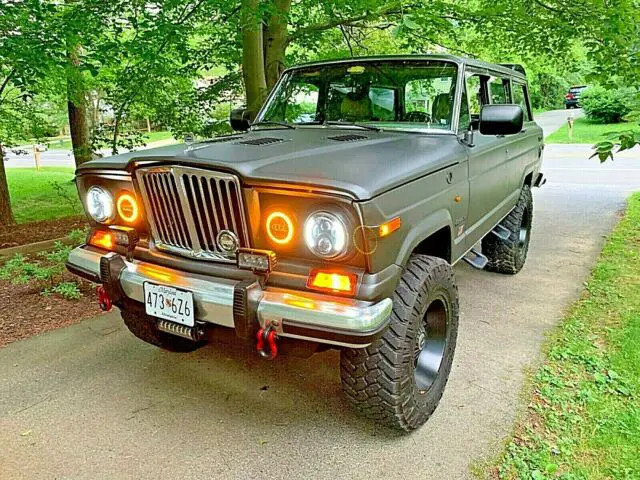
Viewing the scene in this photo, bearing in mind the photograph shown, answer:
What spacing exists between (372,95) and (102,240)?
204cm

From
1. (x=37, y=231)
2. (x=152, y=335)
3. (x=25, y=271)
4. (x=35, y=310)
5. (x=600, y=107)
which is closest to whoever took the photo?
(x=152, y=335)

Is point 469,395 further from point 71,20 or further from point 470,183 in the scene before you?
point 71,20

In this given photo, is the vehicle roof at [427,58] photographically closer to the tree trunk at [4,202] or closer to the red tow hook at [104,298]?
the red tow hook at [104,298]

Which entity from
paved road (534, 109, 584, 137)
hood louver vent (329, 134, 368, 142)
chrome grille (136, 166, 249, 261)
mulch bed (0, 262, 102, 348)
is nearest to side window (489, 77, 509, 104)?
hood louver vent (329, 134, 368, 142)

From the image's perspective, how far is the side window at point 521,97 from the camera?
5.11 meters

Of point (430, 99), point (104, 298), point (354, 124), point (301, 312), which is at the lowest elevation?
point (104, 298)

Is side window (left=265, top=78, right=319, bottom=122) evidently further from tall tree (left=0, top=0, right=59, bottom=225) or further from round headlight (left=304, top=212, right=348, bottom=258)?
tall tree (left=0, top=0, right=59, bottom=225)

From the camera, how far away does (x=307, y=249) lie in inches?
90.7

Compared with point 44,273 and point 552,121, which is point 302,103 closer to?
point 44,273

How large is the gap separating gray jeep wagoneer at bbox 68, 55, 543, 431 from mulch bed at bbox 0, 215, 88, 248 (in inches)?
177

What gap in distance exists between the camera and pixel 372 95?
3.71 metres

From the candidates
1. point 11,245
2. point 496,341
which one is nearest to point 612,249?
point 496,341

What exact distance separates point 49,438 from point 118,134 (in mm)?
6755

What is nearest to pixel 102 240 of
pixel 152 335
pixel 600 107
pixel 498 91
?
pixel 152 335
